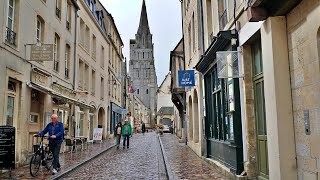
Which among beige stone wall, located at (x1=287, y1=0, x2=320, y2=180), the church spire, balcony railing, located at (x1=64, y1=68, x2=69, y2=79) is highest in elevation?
the church spire

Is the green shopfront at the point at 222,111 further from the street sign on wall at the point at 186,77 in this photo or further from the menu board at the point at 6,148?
the menu board at the point at 6,148

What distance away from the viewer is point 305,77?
5.24m

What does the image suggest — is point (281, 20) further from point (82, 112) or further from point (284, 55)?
point (82, 112)

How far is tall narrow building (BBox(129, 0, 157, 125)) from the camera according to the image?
10462cm

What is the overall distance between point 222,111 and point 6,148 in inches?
239

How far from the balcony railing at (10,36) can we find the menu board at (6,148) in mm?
3630

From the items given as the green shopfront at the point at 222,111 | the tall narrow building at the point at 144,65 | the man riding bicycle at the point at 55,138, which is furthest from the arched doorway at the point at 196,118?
the tall narrow building at the point at 144,65

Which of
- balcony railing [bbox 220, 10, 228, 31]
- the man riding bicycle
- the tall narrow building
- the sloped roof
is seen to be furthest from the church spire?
the man riding bicycle

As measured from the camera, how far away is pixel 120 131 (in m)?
20.7

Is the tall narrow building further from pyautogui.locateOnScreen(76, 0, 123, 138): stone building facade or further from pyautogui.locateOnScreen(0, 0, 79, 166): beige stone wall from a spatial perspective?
pyautogui.locateOnScreen(0, 0, 79, 166): beige stone wall

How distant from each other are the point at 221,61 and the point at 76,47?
44.4 ft

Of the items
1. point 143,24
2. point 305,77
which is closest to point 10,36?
point 305,77

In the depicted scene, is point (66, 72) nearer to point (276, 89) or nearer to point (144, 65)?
point (276, 89)

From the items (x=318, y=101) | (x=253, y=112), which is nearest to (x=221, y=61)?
(x=253, y=112)
